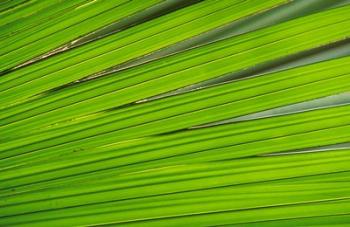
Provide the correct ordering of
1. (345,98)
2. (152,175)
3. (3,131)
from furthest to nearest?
(3,131)
(152,175)
(345,98)

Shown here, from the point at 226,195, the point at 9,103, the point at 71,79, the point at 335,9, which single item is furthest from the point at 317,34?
the point at 9,103

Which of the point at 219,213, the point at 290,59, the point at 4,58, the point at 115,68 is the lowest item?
the point at 219,213

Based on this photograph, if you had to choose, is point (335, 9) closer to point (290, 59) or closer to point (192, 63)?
point (290, 59)

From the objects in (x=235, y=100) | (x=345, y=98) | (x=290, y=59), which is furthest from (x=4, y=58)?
(x=345, y=98)

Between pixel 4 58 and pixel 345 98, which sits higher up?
pixel 4 58

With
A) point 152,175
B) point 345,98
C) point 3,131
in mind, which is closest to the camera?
point 345,98

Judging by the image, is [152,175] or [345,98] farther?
[152,175]
